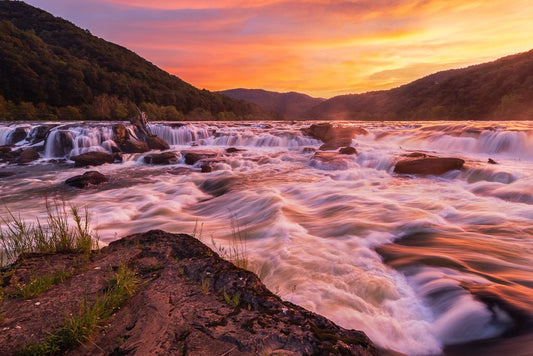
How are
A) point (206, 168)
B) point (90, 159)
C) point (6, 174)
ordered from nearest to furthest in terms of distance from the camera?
1. point (6, 174)
2. point (206, 168)
3. point (90, 159)

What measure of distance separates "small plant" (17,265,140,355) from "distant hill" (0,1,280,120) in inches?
1776

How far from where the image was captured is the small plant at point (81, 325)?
2139mm

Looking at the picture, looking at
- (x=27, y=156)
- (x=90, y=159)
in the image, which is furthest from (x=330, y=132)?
(x=27, y=156)

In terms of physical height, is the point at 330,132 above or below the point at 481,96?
below

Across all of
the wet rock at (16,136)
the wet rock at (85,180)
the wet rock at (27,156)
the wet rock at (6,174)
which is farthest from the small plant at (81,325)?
the wet rock at (16,136)

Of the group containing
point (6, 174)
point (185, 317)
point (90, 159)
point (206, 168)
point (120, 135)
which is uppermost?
point (185, 317)

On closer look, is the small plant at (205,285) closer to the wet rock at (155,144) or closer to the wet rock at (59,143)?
the wet rock at (155,144)

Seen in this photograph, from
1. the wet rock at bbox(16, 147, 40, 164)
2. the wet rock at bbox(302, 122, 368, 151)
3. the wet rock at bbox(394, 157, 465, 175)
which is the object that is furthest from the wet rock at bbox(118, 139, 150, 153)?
the wet rock at bbox(394, 157, 465, 175)

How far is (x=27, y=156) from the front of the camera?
18562 millimetres

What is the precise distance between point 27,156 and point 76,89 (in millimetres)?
49251

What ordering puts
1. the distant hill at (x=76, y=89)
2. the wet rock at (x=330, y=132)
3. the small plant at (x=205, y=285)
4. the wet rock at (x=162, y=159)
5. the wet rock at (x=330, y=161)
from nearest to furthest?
the small plant at (x=205, y=285)
the wet rock at (x=330, y=161)
the wet rock at (x=162, y=159)
the wet rock at (x=330, y=132)
the distant hill at (x=76, y=89)

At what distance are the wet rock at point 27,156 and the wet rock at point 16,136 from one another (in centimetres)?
433

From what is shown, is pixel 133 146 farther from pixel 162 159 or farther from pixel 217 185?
pixel 217 185

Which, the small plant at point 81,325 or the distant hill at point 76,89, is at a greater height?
the distant hill at point 76,89
